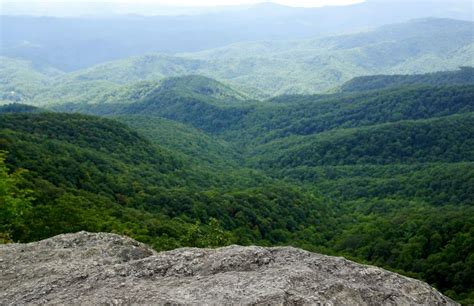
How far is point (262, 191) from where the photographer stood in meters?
100

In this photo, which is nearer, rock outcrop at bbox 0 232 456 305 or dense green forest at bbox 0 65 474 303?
rock outcrop at bbox 0 232 456 305

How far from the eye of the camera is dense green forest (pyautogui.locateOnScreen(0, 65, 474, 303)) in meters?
49.5

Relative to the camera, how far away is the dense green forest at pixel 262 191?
49469 millimetres

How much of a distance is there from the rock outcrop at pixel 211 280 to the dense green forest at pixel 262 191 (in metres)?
15.6

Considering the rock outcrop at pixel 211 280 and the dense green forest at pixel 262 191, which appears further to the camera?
the dense green forest at pixel 262 191

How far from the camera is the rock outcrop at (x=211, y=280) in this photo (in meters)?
14.3

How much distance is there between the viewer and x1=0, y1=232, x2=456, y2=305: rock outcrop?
564 inches

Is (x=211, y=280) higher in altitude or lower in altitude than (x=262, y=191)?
higher

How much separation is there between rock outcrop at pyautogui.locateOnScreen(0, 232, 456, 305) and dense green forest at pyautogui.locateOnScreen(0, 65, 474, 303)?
613 inches

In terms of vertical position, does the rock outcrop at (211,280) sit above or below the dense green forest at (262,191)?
above

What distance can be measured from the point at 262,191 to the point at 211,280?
84.9 meters

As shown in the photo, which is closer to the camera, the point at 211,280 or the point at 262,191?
the point at 211,280

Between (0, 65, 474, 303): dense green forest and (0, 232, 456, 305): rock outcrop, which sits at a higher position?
(0, 232, 456, 305): rock outcrop

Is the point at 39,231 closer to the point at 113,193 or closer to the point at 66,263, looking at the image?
the point at 66,263
